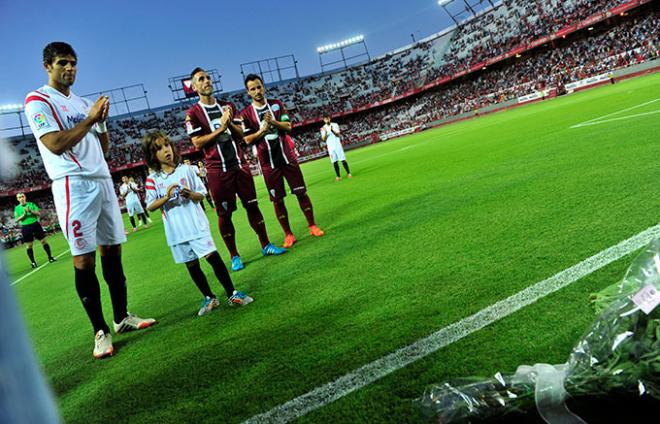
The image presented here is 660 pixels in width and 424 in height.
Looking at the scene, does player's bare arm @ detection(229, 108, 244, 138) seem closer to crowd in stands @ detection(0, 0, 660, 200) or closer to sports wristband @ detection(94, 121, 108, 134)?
sports wristband @ detection(94, 121, 108, 134)

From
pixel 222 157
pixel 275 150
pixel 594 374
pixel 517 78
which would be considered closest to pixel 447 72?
pixel 517 78

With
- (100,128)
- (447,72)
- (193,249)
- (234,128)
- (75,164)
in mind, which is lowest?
(193,249)

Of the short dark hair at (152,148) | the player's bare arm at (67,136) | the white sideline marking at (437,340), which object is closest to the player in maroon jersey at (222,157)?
the short dark hair at (152,148)

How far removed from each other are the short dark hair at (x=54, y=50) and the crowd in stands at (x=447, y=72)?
31.7 metres

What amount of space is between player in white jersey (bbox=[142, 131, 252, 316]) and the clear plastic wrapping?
2535 mm

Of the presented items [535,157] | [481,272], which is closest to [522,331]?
[481,272]

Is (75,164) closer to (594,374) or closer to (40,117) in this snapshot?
(40,117)

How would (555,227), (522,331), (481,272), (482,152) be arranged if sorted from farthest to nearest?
(482,152)
(555,227)
(481,272)
(522,331)

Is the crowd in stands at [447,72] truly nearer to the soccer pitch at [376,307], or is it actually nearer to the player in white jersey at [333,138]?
the player in white jersey at [333,138]

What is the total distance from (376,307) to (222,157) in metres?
3.15

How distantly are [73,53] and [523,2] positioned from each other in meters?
50.6

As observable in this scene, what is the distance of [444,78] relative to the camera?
48.4 metres

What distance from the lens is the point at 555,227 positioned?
142 inches

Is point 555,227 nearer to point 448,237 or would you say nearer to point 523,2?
point 448,237
